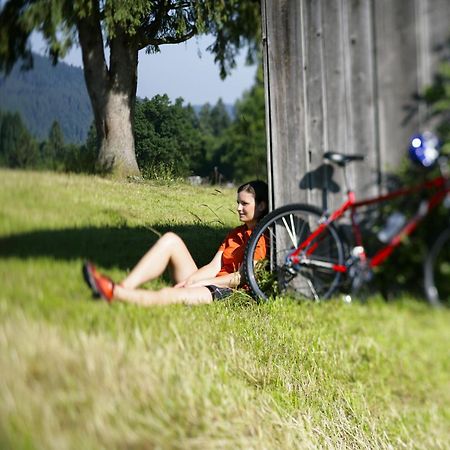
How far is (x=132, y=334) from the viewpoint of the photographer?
1.87 metres

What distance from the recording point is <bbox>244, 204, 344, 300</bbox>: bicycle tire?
6.38 feet

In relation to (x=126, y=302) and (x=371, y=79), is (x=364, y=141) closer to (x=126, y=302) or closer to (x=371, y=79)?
(x=371, y=79)

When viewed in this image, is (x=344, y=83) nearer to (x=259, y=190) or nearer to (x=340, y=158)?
(x=340, y=158)

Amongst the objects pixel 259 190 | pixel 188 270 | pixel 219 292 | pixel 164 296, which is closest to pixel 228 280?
pixel 219 292

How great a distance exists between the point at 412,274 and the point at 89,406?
0.83m

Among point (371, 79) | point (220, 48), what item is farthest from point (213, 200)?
point (371, 79)

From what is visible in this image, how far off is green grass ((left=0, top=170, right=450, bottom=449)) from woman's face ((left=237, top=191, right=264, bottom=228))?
16 cm

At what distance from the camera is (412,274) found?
1770 mm

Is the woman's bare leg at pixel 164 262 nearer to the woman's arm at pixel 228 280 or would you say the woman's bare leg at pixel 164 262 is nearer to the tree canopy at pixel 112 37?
the woman's arm at pixel 228 280

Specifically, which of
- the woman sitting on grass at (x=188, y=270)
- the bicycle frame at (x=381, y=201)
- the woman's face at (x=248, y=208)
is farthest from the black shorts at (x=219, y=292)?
the bicycle frame at (x=381, y=201)

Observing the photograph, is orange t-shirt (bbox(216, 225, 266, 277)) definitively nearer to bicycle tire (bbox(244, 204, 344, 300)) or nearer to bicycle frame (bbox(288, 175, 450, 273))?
bicycle tire (bbox(244, 204, 344, 300))

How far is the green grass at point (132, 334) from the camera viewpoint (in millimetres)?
1632

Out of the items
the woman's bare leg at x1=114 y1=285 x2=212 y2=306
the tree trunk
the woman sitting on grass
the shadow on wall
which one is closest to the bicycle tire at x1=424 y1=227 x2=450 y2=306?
the shadow on wall

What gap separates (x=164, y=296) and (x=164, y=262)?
0.35 feet
